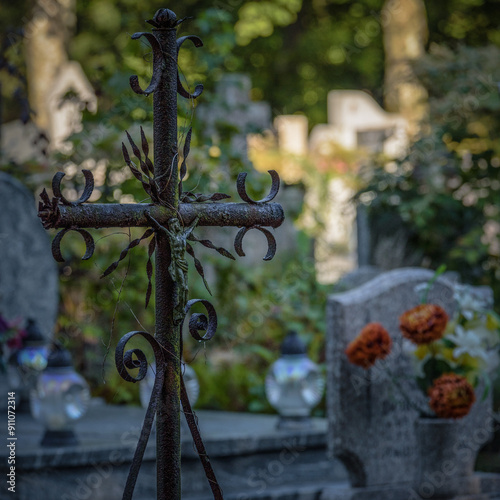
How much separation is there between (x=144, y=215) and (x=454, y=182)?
5747mm

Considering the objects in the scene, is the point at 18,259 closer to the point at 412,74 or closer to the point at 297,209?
the point at 297,209

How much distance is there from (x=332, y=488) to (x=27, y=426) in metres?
1.69

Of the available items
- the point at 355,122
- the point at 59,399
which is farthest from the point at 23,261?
the point at 355,122

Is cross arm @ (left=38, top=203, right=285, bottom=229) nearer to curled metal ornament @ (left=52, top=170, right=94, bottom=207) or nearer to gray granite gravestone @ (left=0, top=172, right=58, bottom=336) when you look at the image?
curled metal ornament @ (left=52, top=170, right=94, bottom=207)

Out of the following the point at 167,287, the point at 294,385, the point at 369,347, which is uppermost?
the point at 167,287

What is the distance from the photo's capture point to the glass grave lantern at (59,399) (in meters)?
Answer: 4.04

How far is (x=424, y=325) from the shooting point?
143 inches

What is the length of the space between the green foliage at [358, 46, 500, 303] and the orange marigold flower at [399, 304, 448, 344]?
288 centimetres

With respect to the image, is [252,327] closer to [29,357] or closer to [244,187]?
[29,357]

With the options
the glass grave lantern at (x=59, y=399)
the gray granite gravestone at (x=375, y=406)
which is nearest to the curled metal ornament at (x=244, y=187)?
the gray granite gravestone at (x=375, y=406)

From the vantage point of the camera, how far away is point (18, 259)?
4961 millimetres

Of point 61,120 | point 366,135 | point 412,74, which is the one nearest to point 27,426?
point 412,74

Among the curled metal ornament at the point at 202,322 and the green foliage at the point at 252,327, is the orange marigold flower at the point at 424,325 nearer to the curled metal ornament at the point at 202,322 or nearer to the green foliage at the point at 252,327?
the curled metal ornament at the point at 202,322

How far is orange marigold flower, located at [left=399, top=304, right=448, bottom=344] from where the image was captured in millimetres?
3646
